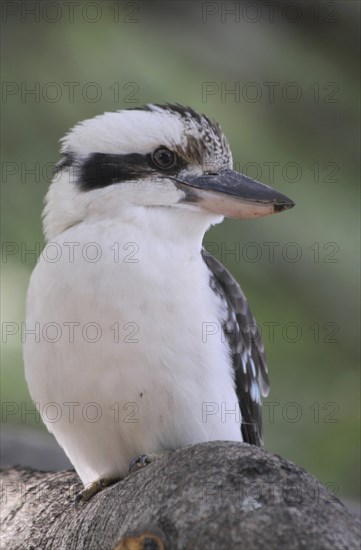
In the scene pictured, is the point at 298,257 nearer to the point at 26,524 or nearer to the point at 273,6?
the point at 273,6

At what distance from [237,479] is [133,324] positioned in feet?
2.91

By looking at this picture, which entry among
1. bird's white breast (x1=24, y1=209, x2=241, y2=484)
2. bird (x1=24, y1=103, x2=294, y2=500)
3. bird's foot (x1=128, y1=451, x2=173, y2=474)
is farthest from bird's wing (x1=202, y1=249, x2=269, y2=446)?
bird's foot (x1=128, y1=451, x2=173, y2=474)

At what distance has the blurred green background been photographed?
14.8 ft

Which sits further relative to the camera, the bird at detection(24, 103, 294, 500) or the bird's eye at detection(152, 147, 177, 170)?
the bird's eye at detection(152, 147, 177, 170)

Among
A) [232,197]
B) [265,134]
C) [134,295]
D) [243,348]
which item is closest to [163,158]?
[232,197]

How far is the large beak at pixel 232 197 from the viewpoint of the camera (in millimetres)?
3188

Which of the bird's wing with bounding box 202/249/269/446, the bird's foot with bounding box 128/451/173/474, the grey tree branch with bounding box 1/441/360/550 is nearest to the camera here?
the grey tree branch with bounding box 1/441/360/550

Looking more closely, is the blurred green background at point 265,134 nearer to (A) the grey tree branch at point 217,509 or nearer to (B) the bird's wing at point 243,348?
(B) the bird's wing at point 243,348

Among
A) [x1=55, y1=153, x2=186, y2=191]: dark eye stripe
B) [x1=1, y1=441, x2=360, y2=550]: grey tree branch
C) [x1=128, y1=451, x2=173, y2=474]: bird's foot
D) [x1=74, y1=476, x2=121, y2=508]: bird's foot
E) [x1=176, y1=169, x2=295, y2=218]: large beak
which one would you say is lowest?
[x1=74, y1=476, x2=121, y2=508]: bird's foot

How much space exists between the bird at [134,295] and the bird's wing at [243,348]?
0.05 m

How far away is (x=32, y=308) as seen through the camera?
3.18m

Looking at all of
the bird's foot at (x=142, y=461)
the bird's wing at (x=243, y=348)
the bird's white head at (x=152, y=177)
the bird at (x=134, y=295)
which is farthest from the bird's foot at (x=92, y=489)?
the bird's white head at (x=152, y=177)

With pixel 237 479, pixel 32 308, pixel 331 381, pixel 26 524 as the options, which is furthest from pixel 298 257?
pixel 237 479

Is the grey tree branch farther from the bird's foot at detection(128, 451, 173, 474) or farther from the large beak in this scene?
the large beak
